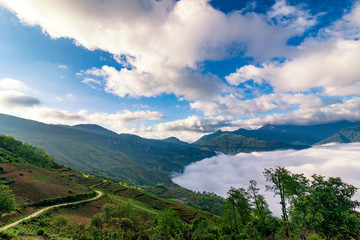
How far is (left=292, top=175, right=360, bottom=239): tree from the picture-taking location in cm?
2258

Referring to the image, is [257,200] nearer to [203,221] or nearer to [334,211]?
[203,221]

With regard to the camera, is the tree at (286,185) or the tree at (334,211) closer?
the tree at (334,211)

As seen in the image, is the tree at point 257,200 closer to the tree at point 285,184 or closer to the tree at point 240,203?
the tree at point 240,203

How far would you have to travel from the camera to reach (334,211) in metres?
24.0

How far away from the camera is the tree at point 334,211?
2258cm

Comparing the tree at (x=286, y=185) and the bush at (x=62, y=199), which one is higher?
the tree at (x=286, y=185)

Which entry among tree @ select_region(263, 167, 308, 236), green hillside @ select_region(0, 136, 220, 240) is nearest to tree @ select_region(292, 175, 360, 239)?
tree @ select_region(263, 167, 308, 236)

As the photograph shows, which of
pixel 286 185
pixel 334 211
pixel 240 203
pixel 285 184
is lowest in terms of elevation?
pixel 240 203

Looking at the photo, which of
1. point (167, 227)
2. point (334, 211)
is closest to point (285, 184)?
point (334, 211)

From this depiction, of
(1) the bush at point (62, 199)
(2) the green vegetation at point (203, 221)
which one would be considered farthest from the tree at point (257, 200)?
(1) the bush at point (62, 199)

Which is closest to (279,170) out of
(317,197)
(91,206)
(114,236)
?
(317,197)

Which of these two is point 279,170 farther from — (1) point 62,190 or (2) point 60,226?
(1) point 62,190

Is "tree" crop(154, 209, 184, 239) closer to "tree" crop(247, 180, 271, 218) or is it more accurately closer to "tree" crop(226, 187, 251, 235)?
"tree" crop(226, 187, 251, 235)

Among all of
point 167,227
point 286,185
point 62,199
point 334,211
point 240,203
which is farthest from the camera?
point 62,199
